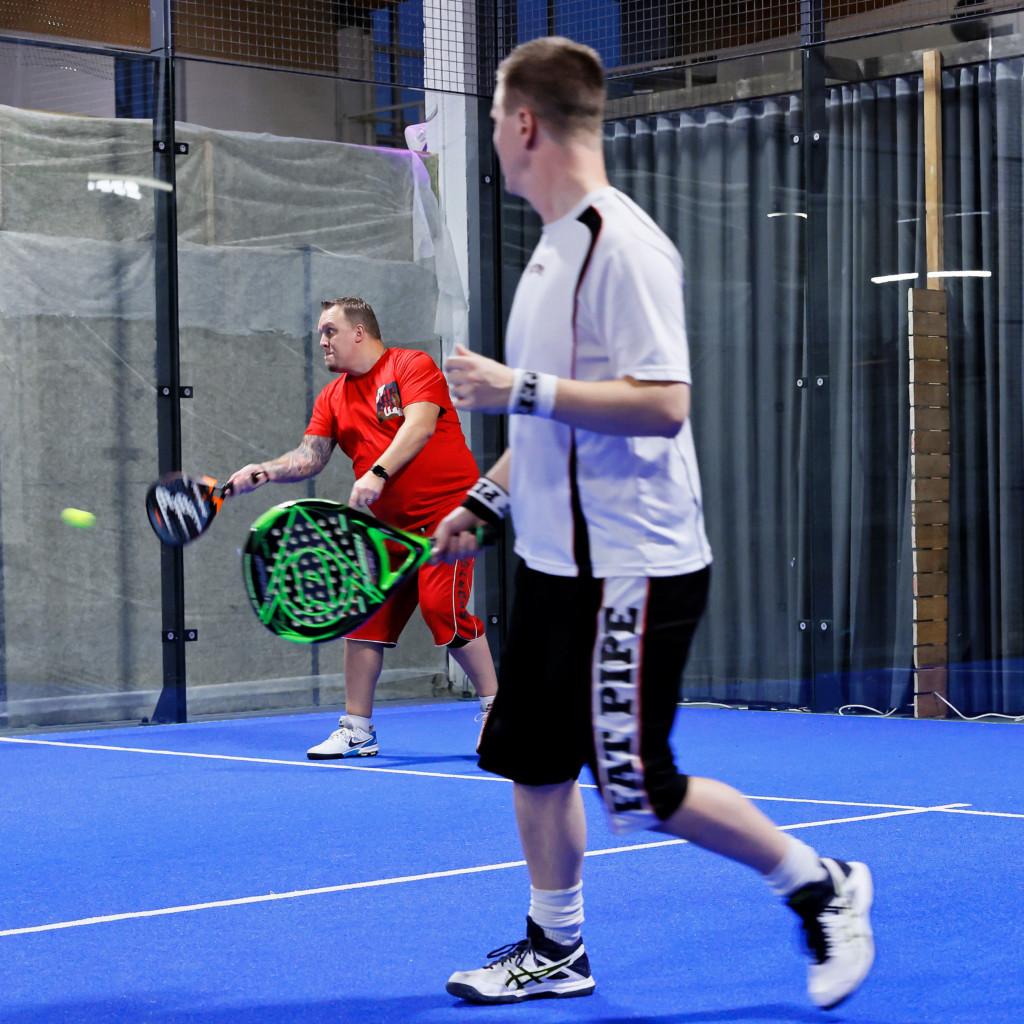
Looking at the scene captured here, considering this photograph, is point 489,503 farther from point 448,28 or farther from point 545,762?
point 448,28

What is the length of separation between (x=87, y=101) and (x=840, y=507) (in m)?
3.71

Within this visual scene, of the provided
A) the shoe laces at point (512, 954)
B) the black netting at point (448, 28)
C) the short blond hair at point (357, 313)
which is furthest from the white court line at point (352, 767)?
the black netting at point (448, 28)

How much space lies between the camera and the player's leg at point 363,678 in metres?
6.18

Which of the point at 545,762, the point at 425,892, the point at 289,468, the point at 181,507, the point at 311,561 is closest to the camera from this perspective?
the point at 545,762

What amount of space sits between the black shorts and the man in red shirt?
326cm

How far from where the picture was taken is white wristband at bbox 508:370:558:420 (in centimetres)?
256

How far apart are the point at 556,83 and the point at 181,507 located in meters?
2.11

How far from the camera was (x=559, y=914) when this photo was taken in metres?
2.96

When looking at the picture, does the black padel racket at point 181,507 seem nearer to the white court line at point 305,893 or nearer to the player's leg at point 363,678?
the white court line at point 305,893

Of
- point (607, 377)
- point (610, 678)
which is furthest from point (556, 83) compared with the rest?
point (610, 678)

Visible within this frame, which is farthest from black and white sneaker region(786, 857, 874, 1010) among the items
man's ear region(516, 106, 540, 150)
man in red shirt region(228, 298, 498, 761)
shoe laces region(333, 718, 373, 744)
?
shoe laces region(333, 718, 373, 744)

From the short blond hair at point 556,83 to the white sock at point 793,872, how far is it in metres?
1.15

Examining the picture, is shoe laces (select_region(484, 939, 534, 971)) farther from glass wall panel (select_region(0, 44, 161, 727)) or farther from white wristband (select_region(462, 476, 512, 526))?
glass wall panel (select_region(0, 44, 161, 727))

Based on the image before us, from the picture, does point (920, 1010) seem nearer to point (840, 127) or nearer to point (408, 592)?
point (408, 592)
